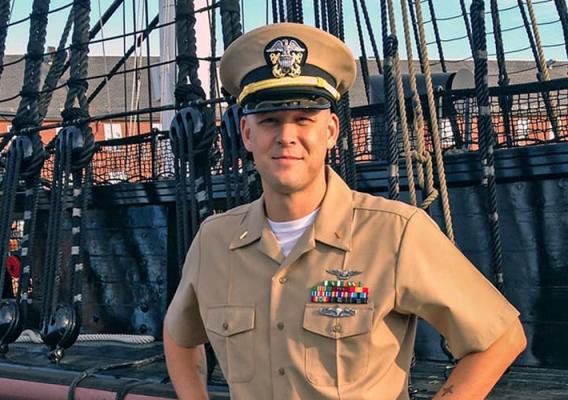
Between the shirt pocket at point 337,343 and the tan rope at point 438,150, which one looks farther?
the tan rope at point 438,150

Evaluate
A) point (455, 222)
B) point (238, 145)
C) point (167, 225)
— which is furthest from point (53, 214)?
point (455, 222)

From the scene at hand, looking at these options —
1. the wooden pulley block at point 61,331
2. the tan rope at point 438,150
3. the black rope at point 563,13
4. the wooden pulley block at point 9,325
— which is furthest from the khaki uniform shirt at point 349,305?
the black rope at point 563,13

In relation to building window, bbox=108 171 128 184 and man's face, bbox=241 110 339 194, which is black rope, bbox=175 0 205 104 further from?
man's face, bbox=241 110 339 194

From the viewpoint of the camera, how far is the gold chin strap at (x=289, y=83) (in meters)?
1.77

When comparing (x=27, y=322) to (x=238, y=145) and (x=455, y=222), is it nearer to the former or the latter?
(x=238, y=145)

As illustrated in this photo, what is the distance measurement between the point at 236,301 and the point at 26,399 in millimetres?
2468

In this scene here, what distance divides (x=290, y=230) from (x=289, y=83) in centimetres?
32

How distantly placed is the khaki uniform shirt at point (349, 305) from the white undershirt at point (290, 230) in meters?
0.03

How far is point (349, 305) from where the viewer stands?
1.68 meters

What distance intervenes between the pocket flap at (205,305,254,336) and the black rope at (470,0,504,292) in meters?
1.62

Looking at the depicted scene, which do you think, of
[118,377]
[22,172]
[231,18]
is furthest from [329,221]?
[22,172]

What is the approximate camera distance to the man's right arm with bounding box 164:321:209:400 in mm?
2012

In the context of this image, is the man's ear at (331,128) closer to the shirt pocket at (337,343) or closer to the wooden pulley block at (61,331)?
the shirt pocket at (337,343)

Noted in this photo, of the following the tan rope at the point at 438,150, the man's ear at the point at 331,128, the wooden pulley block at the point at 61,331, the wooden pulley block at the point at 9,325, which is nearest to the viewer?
the man's ear at the point at 331,128
